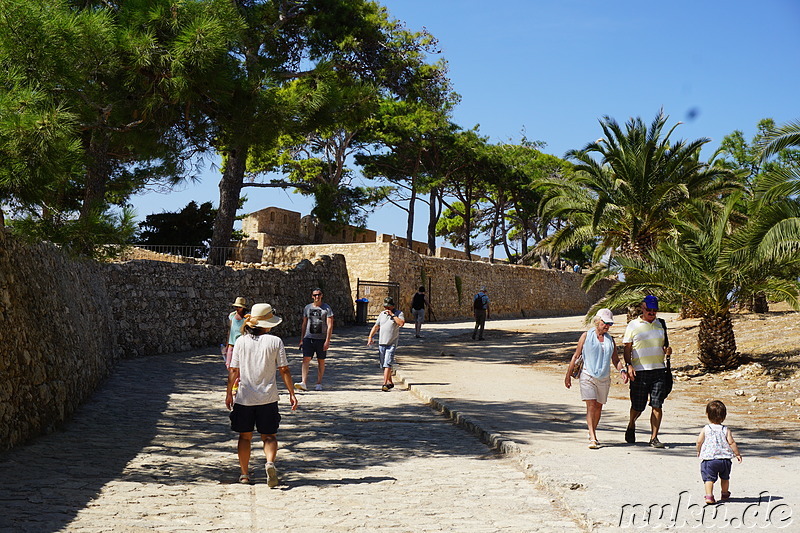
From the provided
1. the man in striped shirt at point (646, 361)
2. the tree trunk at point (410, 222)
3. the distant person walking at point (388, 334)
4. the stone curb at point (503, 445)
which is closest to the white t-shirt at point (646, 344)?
the man in striped shirt at point (646, 361)

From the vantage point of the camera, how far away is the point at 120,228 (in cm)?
794

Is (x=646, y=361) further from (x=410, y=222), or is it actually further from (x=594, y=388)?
(x=410, y=222)

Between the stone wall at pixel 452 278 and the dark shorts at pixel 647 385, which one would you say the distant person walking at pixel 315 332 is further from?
the stone wall at pixel 452 278

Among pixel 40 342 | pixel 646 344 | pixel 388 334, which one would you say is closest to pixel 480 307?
pixel 388 334

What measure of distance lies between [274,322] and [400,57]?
1737 cm

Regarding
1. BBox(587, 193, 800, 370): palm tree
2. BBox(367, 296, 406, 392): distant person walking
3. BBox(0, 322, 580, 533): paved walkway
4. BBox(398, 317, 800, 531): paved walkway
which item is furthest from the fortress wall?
BBox(0, 322, 580, 533): paved walkway

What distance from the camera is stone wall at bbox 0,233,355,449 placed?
793cm

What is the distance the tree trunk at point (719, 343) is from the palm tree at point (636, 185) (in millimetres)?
4413

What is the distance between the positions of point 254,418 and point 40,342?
358cm

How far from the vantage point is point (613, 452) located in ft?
25.8

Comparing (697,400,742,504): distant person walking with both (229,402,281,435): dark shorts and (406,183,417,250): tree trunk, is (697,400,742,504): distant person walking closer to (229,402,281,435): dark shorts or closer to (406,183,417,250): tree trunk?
(229,402,281,435): dark shorts

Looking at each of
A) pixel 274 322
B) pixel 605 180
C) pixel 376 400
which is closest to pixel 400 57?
pixel 605 180

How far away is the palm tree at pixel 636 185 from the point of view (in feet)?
66.9

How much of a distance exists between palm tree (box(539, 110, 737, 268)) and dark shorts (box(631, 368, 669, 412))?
11.9 metres
